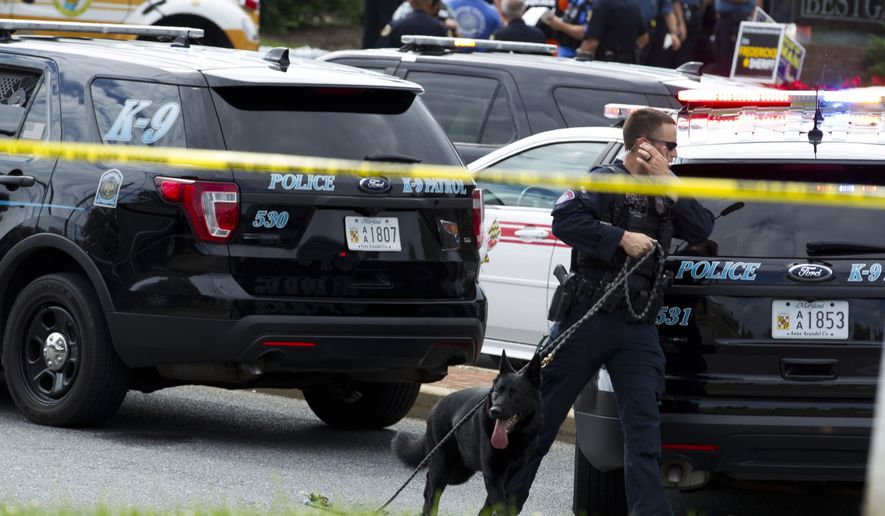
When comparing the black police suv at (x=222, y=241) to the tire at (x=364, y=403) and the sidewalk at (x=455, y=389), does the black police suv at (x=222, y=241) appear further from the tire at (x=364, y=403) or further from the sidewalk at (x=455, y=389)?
the sidewalk at (x=455, y=389)

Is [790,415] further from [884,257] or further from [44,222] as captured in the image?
[44,222]

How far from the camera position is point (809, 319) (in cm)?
602

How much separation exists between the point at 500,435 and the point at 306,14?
80.9 ft

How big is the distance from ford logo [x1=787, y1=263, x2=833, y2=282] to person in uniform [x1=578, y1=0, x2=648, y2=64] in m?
10.3

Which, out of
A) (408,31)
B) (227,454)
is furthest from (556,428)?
(408,31)

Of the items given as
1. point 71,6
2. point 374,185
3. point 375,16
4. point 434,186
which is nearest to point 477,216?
point 434,186

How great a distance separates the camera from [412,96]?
26.1 feet

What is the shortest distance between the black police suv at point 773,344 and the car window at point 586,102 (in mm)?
5256

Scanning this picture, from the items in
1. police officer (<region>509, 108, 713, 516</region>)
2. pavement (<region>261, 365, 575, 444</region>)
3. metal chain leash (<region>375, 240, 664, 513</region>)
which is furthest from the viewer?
pavement (<region>261, 365, 575, 444</region>)

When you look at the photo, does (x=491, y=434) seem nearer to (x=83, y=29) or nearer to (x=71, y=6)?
(x=83, y=29)

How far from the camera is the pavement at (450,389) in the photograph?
8664mm

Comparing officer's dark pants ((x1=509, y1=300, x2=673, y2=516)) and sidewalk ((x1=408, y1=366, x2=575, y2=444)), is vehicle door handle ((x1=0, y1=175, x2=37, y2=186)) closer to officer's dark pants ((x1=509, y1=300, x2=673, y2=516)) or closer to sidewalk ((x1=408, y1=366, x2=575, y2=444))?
sidewalk ((x1=408, y1=366, x2=575, y2=444))

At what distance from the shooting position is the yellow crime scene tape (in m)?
5.77

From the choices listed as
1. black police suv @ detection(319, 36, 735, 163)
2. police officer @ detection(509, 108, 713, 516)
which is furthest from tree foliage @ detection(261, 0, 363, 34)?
police officer @ detection(509, 108, 713, 516)
